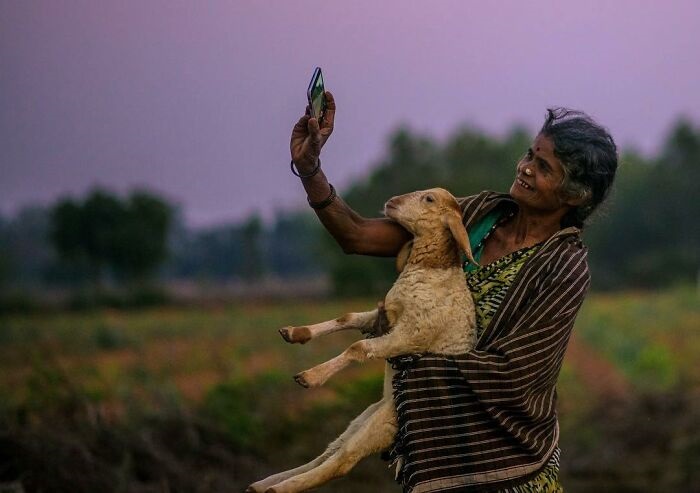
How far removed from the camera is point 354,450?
11.5 feet

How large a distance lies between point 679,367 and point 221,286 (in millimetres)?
35954

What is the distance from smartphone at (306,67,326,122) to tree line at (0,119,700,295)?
3004 cm

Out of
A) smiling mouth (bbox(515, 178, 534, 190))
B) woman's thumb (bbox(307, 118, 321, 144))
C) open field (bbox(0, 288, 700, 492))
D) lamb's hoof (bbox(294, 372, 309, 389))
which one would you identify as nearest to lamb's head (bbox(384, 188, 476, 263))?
smiling mouth (bbox(515, 178, 534, 190))

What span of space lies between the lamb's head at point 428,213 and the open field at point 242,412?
9.58 ft

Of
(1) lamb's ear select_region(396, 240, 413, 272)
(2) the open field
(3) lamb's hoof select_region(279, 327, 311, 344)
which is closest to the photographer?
(3) lamb's hoof select_region(279, 327, 311, 344)

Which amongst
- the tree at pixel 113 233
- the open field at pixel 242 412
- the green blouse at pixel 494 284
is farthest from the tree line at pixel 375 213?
the green blouse at pixel 494 284

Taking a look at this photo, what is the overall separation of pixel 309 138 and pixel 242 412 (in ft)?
25.5

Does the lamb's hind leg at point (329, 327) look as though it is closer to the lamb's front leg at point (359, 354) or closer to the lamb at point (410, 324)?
the lamb at point (410, 324)

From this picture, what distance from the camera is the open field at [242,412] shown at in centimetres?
713

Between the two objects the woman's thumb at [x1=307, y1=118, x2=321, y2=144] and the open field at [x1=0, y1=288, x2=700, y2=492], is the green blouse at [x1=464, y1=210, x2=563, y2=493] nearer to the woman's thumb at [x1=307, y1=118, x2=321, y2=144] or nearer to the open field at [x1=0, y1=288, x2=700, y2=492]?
the woman's thumb at [x1=307, y1=118, x2=321, y2=144]

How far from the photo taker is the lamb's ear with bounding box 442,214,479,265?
11.5 feet

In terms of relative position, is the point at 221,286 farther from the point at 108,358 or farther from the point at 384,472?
the point at 384,472

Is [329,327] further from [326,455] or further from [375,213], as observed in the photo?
[375,213]

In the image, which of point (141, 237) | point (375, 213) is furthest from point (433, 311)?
point (141, 237)
